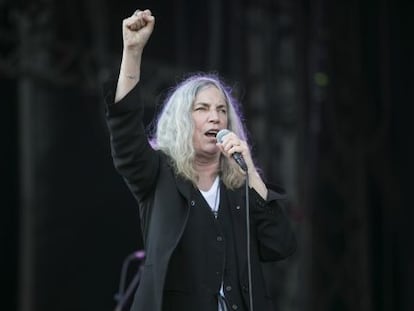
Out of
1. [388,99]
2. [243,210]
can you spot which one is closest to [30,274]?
[388,99]

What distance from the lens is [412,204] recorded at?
5.78 metres

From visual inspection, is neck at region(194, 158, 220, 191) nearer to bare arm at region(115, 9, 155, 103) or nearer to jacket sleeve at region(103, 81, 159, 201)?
jacket sleeve at region(103, 81, 159, 201)

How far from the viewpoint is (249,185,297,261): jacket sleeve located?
2.32 metres

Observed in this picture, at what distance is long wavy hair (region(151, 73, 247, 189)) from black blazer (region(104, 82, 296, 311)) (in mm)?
36

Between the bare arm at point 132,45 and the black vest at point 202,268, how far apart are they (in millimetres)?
401

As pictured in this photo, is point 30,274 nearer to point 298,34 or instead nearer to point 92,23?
point 92,23

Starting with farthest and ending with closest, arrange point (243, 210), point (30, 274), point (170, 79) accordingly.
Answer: point (170, 79)
point (30, 274)
point (243, 210)

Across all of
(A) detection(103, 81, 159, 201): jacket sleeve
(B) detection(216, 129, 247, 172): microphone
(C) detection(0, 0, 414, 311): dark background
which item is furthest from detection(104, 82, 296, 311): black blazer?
(C) detection(0, 0, 414, 311): dark background

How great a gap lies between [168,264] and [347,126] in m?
3.94

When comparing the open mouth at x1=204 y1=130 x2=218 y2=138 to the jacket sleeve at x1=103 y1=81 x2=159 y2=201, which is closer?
the jacket sleeve at x1=103 y1=81 x2=159 y2=201

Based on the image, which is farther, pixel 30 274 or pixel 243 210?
pixel 30 274

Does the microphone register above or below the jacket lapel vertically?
above

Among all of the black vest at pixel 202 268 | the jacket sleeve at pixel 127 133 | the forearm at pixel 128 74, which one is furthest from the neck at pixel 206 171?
the forearm at pixel 128 74

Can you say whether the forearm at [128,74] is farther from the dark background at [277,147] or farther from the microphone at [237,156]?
the dark background at [277,147]
